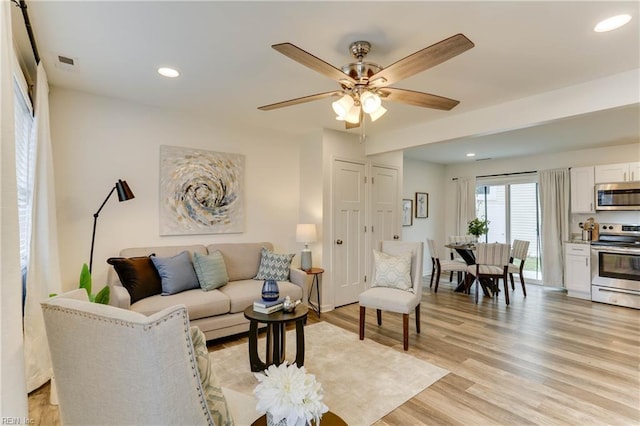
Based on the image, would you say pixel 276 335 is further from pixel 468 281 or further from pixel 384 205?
pixel 468 281

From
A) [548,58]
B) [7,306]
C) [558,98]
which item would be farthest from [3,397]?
[558,98]

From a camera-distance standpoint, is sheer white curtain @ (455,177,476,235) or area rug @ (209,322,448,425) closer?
area rug @ (209,322,448,425)

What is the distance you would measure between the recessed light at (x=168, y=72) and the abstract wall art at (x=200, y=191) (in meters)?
1.14

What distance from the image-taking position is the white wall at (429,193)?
692 cm

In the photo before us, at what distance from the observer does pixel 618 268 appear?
4.76 metres

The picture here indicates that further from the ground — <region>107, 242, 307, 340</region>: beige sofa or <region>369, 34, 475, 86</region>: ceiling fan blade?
<region>369, 34, 475, 86</region>: ceiling fan blade

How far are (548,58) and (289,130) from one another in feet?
10.1

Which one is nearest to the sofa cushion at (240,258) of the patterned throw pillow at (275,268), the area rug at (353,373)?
the patterned throw pillow at (275,268)

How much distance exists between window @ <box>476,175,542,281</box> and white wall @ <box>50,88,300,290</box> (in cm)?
532

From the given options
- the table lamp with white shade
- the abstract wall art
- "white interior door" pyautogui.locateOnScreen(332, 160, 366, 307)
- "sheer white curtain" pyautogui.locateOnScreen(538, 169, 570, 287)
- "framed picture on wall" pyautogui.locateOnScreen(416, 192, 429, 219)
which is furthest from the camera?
"framed picture on wall" pyautogui.locateOnScreen(416, 192, 429, 219)

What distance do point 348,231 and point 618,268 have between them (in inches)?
160

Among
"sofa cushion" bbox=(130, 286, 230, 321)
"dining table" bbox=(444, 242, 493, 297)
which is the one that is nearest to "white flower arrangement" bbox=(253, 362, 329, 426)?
"sofa cushion" bbox=(130, 286, 230, 321)

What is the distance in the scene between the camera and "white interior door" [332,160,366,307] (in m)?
4.56

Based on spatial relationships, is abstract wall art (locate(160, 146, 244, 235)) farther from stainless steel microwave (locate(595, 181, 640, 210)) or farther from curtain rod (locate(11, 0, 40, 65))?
stainless steel microwave (locate(595, 181, 640, 210))
